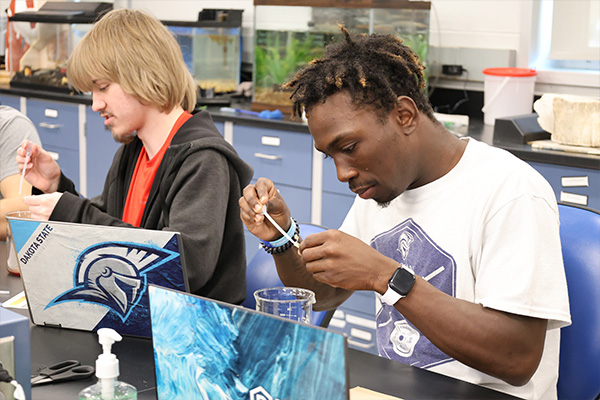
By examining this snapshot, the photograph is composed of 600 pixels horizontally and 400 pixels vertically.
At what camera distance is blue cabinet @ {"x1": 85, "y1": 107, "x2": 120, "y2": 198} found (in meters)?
4.02

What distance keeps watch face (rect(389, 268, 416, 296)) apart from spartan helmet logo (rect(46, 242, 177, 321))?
1.16 ft

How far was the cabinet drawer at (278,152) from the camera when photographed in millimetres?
3283

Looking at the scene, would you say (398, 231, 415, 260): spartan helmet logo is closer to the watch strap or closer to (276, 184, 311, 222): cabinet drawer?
the watch strap

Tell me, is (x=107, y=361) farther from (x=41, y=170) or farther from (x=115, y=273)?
(x=41, y=170)

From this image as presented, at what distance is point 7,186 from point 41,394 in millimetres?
1398

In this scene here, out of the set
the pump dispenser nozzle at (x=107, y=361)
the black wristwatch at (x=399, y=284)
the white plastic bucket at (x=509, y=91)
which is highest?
the white plastic bucket at (x=509, y=91)

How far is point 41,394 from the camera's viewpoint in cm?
106

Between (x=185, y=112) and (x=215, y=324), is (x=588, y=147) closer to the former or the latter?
(x=185, y=112)

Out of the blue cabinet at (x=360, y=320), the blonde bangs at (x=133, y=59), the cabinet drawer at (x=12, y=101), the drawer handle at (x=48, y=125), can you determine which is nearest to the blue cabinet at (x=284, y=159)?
the blue cabinet at (x=360, y=320)

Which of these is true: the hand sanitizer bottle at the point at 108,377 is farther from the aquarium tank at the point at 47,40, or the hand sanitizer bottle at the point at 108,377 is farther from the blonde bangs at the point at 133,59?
the aquarium tank at the point at 47,40

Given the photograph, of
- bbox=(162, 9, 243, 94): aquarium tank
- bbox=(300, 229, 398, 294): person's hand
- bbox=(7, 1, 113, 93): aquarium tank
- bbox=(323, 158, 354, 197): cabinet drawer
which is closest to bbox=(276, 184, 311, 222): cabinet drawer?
bbox=(323, 158, 354, 197): cabinet drawer

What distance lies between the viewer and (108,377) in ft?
2.96

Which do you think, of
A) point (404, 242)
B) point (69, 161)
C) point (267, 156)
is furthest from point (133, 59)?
point (69, 161)

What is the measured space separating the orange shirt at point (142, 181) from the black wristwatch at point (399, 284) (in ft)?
2.77
